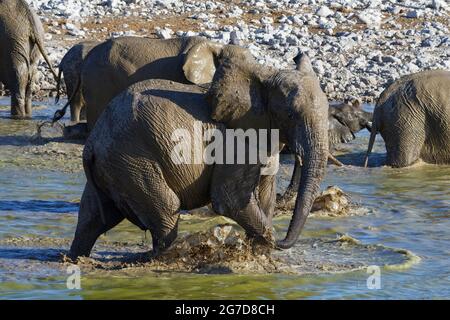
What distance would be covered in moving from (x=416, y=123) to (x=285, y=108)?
5.98 m

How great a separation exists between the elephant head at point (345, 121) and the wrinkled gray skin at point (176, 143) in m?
6.73

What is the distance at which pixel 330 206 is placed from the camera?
11305 millimetres

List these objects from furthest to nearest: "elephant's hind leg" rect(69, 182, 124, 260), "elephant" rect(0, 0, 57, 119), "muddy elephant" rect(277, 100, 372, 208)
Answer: "elephant" rect(0, 0, 57, 119), "muddy elephant" rect(277, 100, 372, 208), "elephant's hind leg" rect(69, 182, 124, 260)

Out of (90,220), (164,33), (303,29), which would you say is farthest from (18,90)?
(90,220)

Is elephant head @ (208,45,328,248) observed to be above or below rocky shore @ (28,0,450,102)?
below

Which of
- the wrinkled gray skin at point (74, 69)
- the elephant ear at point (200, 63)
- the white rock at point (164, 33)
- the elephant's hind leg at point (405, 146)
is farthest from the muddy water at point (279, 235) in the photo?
the white rock at point (164, 33)

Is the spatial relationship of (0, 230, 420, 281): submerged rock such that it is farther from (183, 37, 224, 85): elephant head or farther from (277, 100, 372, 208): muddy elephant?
(277, 100, 372, 208): muddy elephant

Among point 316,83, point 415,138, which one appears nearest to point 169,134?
point 316,83

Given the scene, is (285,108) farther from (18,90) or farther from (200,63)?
(18,90)

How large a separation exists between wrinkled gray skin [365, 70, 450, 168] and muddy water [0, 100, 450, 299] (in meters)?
0.18

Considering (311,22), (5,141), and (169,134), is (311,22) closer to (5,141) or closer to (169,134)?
(5,141)

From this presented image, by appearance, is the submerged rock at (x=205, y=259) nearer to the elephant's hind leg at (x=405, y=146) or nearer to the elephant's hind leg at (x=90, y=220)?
the elephant's hind leg at (x=90, y=220)

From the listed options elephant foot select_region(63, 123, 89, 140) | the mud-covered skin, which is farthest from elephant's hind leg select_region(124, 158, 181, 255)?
elephant foot select_region(63, 123, 89, 140)

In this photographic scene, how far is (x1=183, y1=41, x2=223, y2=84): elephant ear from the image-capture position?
12570 mm
